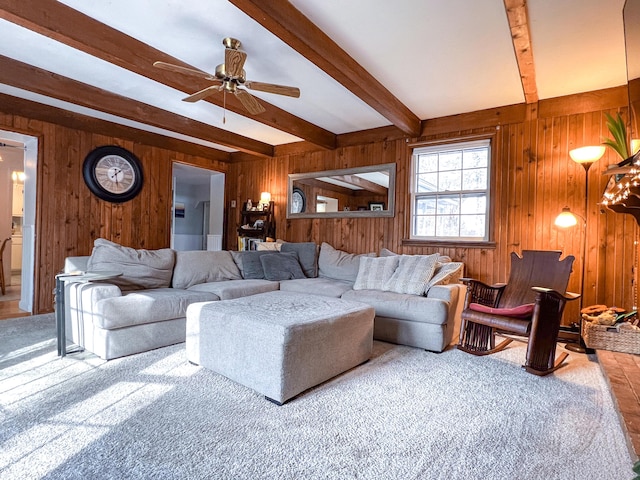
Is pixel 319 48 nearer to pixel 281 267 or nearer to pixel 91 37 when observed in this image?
pixel 91 37

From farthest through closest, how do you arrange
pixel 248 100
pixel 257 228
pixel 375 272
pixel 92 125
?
pixel 257 228 → pixel 92 125 → pixel 375 272 → pixel 248 100

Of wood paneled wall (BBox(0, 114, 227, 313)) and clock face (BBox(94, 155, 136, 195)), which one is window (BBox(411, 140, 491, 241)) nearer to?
Result: wood paneled wall (BBox(0, 114, 227, 313))

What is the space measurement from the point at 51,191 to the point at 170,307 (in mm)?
2581

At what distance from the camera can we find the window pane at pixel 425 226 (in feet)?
14.2

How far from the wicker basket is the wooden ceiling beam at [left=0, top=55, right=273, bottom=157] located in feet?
Result: 15.6

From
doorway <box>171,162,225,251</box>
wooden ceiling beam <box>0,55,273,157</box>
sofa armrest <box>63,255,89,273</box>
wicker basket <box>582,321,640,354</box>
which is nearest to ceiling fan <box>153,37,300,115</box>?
wooden ceiling beam <box>0,55,273,157</box>

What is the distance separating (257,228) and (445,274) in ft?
10.9

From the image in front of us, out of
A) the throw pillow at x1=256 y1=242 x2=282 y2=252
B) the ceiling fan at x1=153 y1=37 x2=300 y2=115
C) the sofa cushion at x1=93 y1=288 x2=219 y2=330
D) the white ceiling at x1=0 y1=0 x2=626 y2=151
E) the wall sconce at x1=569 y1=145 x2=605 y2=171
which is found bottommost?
the sofa cushion at x1=93 y1=288 x2=219 y2=330

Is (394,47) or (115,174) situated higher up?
(394,47)

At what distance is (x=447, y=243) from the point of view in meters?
4.13

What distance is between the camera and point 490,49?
107 inches

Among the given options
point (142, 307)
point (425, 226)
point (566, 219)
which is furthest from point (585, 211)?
point (142, 307)

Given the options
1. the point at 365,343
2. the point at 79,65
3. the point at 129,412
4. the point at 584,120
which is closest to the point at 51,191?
the point at 79,65

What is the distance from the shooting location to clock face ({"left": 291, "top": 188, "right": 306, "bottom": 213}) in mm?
5418
